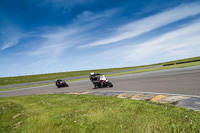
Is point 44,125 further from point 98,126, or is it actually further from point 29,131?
point 98,126

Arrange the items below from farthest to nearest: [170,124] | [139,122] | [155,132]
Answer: [139,122] → [170,124] → [155,132]

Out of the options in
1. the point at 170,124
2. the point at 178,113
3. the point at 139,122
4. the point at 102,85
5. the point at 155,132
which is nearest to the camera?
the point at 155,132

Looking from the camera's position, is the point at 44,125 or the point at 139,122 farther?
the point at 44,125

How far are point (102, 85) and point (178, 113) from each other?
31.9ft

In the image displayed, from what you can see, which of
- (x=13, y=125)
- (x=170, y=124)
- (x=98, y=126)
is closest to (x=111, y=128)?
(x=98, y=126)

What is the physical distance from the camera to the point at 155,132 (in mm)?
3240

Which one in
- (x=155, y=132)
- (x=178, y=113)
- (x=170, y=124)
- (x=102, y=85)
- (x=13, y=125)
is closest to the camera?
(x=155, y=132)

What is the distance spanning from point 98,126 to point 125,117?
947 mm

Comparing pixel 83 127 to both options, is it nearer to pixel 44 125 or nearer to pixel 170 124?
pixel 44 125

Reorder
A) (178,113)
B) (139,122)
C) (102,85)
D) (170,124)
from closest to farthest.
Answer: (170,124) → (139,122) → (178,113) → (102,85)

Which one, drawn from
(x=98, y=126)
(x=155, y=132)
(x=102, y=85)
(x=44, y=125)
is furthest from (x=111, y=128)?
(x=102, y=85)

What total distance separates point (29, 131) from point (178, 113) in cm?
444

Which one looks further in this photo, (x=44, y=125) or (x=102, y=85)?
(x=102, y=85)

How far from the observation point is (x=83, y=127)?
3873 millimetres
